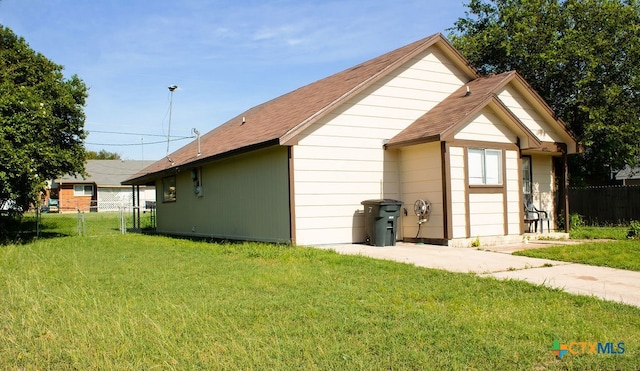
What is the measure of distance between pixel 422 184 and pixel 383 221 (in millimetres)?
1505

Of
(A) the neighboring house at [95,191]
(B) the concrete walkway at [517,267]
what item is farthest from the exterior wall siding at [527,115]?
(A) the neighboring house at [95,191]

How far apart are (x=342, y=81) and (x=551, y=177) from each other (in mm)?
7095

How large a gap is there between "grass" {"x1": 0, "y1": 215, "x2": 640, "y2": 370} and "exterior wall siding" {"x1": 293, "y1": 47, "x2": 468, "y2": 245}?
379 centimetres

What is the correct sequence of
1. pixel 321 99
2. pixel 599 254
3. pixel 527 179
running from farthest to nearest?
pixel 527 179 < pixel 321 99 < pixel 599 254

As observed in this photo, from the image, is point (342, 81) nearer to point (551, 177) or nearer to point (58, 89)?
point (551, 177)

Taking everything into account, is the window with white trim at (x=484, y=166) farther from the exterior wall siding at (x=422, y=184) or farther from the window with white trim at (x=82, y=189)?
the window with white trim at (x=82, y=189)

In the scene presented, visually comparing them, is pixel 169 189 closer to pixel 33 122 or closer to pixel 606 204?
pixel 33 122

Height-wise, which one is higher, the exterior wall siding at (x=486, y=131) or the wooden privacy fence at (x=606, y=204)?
the exterior wall siding at (x=486, y=131)

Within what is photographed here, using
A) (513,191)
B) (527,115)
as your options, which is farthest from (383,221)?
(527,115)

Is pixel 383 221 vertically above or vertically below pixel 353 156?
below

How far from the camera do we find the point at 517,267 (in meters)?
9.04

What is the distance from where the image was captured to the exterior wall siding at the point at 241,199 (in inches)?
501

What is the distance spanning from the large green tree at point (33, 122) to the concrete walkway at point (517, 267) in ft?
29.2

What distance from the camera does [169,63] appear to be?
24703 mm
